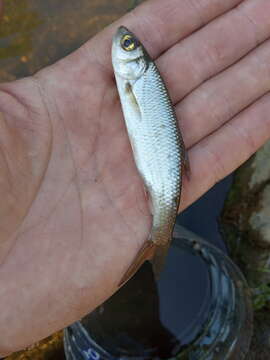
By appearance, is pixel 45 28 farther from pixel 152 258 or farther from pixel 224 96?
pixel 152 258

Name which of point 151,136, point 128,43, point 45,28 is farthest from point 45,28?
point 151,136

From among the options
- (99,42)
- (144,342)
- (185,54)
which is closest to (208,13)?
(185,54)

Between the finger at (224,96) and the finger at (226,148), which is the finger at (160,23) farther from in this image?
the finger at (226,148)

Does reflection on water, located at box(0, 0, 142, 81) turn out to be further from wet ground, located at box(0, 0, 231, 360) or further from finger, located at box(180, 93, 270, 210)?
finger, located at box(180, 93, 270, 210)

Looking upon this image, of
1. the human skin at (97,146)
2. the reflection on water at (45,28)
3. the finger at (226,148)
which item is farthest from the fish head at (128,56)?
the reflection on water at (45,28)

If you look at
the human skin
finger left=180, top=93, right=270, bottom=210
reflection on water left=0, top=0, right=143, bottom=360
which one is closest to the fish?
the human skin
